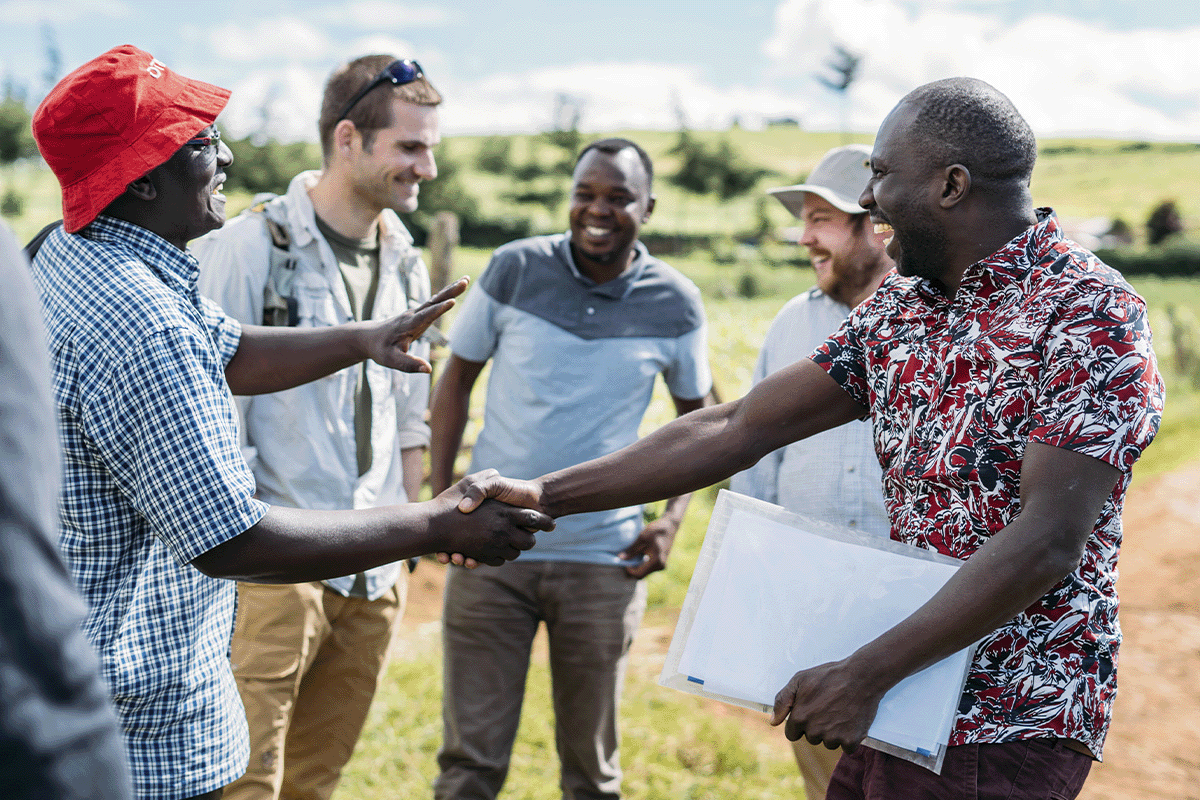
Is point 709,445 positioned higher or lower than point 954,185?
lower

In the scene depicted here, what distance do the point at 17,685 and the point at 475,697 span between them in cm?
295

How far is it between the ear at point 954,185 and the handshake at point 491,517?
1256 mm

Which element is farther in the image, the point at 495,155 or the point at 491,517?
the point at 495,155

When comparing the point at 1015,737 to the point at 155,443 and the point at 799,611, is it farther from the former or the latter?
the point at 155,443

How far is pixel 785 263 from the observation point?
24500 mm

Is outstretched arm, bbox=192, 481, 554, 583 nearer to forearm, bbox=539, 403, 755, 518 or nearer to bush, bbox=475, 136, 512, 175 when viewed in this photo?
forearm, bbox=539, 403, 755, 518

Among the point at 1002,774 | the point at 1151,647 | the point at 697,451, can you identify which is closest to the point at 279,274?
the point at 697,451

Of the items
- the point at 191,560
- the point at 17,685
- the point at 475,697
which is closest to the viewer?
the point at 17,685

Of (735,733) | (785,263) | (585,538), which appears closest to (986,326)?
(585,538)

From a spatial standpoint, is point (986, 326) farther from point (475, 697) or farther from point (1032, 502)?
point (475, 697)

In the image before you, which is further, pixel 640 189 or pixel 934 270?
pixel 640 189

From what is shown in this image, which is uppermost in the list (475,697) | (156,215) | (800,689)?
(156,215)

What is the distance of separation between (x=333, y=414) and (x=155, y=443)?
1438mm

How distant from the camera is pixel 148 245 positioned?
2.01 meters
